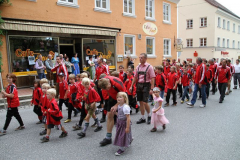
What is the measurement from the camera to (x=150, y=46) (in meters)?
17.8

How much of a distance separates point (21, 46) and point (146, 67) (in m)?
7.58

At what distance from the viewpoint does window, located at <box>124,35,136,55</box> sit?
1559 cm

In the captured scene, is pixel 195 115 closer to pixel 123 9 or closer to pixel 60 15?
pixel 60 15

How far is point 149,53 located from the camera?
1777cm

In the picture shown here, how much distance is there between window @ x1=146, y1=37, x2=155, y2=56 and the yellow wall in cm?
38

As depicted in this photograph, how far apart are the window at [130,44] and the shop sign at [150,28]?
64.2 inches

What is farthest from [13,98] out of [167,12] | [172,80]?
[167,12]

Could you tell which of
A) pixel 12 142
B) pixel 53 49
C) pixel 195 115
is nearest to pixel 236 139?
→ pixel 195 115

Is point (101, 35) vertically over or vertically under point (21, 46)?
over

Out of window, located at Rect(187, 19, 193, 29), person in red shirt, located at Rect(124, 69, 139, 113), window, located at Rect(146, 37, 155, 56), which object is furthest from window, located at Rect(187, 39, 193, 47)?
person in red shirt, located at Rect(124, 69, 139, 113)

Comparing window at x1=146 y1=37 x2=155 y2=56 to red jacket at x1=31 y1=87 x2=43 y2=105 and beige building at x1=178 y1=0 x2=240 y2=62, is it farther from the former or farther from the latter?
beige building at x1=178 y1=0 x2=240 y2=62

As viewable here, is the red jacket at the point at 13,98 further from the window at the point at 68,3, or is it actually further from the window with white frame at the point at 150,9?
the window with white frame at the point at 150,9

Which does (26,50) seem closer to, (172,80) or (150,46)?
(172,80)

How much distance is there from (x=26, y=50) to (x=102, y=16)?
5.52 metres
